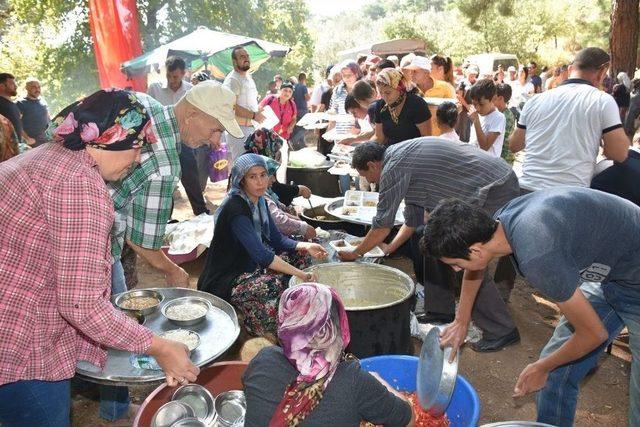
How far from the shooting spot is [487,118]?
448cm

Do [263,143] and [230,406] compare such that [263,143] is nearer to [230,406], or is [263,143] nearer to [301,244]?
[301,244]

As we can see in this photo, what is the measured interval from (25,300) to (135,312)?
736mm

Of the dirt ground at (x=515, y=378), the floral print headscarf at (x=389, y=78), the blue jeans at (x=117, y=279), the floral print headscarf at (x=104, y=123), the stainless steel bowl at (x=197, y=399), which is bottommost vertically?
the dirt ground at (x=515, y=378)

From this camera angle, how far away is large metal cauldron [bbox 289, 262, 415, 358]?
8.20ft

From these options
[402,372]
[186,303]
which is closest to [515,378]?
[402,372]

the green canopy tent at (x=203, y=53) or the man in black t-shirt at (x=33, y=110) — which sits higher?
the green canopy tent at (x=203, y=53)

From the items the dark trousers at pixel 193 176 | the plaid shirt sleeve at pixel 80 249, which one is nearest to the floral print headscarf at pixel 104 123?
the plaid shirt sleeve at pixel 80 249

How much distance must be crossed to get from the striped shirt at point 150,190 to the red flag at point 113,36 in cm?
652

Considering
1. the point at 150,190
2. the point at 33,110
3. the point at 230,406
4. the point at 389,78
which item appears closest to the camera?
the point at 230,406

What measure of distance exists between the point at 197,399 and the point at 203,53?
26.6 feet

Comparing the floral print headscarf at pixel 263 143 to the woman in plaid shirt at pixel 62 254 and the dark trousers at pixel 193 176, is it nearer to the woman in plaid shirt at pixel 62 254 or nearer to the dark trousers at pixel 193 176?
the dark trousers at pixel 193 176

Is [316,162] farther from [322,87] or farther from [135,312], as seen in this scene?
[322,87]

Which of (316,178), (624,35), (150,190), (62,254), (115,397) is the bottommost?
(115,397)

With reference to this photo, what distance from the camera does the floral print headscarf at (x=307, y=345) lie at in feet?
4.82
